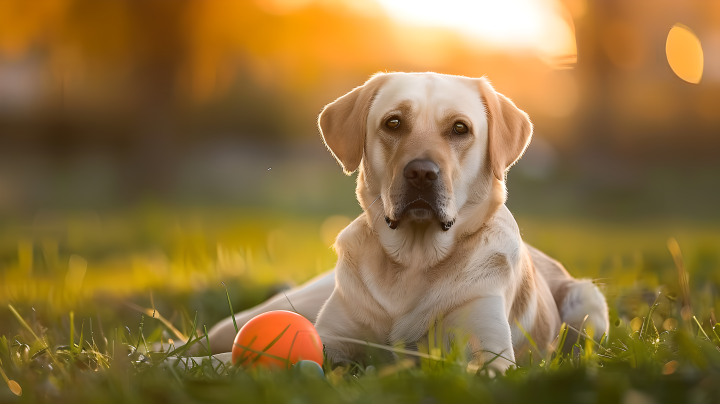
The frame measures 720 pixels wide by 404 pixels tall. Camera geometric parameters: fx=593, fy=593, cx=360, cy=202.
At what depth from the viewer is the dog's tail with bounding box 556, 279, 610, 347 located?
10.9 feet

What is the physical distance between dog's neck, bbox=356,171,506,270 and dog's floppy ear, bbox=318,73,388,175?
415 millimetres

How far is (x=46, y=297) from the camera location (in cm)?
448

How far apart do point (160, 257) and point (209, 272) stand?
1.19 metres

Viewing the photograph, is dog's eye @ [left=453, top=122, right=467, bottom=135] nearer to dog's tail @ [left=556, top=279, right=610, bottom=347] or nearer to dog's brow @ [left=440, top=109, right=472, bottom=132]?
dog's brow @ [left=440, top=109, right=472, bottom=132]

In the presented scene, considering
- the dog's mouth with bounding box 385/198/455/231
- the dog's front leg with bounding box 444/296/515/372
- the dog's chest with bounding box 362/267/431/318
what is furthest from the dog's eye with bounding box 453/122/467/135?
the dog's front leg with bounding box 444/296/515/372

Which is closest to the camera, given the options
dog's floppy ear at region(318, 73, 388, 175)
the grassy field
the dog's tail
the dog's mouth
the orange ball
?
the grassy field

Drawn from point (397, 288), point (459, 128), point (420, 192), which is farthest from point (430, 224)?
point (459, 128)

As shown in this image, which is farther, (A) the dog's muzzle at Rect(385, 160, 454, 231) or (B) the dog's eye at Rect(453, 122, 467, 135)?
(B) the dog's eye at Rect(453, 122, 467, 135)

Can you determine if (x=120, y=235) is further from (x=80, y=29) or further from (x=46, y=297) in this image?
(x=46, y=297)

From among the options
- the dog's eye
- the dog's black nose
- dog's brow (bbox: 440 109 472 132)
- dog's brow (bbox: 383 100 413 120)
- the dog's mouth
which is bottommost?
the dog's mouth

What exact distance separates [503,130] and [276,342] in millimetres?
1606

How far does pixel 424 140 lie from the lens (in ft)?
9.39

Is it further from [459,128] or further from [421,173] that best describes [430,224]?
[459,128]

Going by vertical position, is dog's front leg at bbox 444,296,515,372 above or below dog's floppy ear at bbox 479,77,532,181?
below
